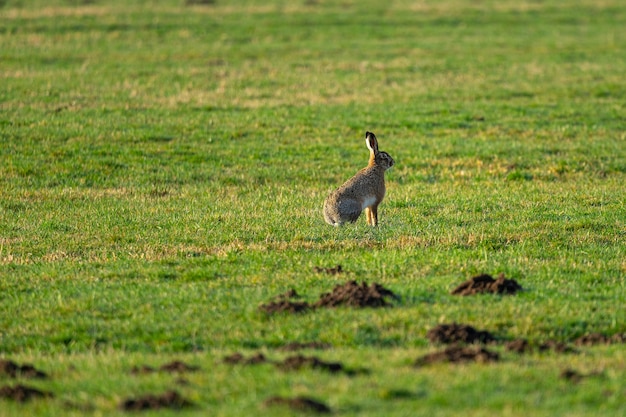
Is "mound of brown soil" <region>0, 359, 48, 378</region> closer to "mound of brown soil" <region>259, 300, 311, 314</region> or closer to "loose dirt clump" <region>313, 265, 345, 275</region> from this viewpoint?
"mound of brown soil" <region>259, 300, 311, 314</region>

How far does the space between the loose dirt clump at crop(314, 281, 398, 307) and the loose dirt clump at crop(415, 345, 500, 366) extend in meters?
1.83

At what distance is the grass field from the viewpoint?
8.45 metres

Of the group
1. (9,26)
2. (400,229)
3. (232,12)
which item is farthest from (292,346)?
(232,12)

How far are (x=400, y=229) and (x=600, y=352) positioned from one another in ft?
20.1

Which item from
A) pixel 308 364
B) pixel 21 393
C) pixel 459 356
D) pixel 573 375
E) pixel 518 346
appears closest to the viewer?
pixel 21 393

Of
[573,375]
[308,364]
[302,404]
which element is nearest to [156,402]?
[302,404]

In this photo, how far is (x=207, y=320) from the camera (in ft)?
34.5

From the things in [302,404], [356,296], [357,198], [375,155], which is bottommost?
[356,296]

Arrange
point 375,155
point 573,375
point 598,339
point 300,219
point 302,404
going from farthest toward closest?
point 375,155, point 300,219, point 598,339, point 573,375, point 302,404

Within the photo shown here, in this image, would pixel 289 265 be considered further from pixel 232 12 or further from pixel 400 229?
pixel 232 12

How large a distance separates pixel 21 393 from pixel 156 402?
45.0 inches

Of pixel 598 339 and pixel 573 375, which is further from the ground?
pixel 573 375

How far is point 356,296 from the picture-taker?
1089cm

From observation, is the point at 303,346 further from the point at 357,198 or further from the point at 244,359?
the point at 357,198
